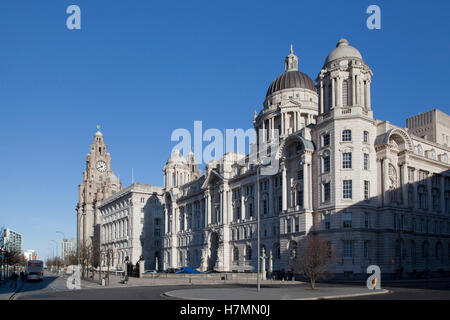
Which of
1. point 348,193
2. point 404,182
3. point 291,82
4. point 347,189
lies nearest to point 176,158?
point 291,82

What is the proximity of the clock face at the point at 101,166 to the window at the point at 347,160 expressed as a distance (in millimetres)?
139554

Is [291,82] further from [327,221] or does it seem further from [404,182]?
[327,221]

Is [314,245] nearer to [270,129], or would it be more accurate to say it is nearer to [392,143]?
[392,143]

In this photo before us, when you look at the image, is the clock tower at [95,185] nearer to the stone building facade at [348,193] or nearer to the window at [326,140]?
the stone building facade at [348,193]

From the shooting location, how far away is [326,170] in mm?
70000

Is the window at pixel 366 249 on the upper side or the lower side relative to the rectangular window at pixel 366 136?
lower

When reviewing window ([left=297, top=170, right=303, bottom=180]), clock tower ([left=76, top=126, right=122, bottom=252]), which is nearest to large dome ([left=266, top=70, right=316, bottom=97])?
window ([left=297, top=170, right=303, bottom=180])

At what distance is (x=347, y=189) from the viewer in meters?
67.3

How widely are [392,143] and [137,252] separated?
281 ft

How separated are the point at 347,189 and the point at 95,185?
460ft

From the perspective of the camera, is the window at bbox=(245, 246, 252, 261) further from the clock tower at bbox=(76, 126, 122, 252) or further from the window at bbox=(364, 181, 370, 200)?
the clock tower at bbox=(76, 126, 122, 252)

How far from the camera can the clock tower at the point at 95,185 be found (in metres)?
184

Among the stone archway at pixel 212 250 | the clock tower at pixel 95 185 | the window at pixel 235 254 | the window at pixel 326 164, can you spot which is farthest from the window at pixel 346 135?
the clock tower at pixel 95 185
